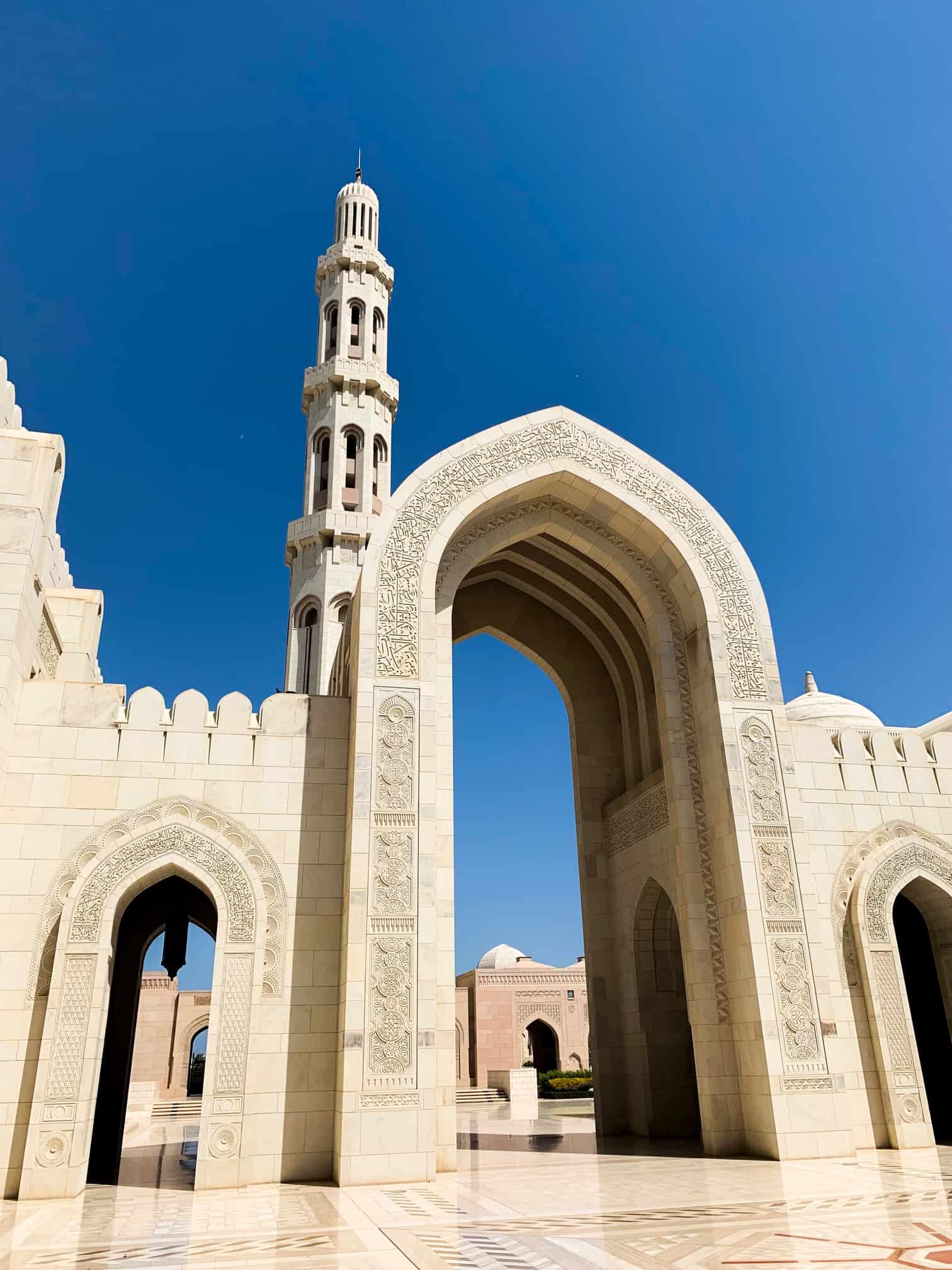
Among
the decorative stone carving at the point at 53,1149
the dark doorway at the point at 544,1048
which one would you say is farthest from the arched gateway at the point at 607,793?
the dark doorway at the point at 544,1048

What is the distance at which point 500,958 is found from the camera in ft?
102

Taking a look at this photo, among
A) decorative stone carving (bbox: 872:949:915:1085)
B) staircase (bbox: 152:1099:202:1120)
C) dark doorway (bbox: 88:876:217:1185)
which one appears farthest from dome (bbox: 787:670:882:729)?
staircase (bbox: 152:1099:202:1120)

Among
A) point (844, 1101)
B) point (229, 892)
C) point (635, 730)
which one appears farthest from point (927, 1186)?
point (635, 730)

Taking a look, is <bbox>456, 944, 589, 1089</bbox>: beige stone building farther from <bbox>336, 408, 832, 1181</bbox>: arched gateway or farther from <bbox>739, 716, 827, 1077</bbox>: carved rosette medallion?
<bbox>739, 716, 827, 1077</bbox>: carved rosette medallion

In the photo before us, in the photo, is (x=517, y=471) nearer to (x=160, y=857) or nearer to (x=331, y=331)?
(x=160, y=857)

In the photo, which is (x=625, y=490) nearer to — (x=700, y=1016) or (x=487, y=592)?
(x=487, y=592)

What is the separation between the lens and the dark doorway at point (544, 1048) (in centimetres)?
2777

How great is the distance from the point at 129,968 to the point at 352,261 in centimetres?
1728

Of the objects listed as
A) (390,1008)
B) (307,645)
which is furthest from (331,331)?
(390,1008)

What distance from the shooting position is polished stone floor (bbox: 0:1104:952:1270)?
→ 4629 mm

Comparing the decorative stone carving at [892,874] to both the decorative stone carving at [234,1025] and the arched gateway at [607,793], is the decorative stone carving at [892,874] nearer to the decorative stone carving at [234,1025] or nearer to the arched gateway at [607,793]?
the arched gateway at [607,793]

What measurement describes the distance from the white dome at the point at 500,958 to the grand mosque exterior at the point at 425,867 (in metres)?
19.7

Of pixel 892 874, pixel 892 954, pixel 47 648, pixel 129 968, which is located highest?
pixel 47 648

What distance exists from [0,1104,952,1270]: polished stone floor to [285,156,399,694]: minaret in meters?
11.9
